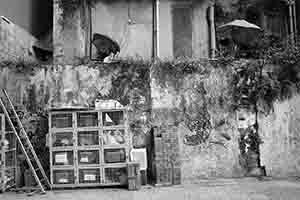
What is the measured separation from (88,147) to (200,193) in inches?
111

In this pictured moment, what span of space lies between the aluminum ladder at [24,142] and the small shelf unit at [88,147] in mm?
253

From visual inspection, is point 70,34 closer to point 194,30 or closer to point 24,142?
point 24,142

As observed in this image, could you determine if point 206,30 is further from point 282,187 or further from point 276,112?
point 282,187

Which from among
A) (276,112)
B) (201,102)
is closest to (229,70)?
(201,102)

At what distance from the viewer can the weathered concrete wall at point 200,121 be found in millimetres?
7680

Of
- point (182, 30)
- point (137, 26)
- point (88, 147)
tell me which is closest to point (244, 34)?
point (182, 30)

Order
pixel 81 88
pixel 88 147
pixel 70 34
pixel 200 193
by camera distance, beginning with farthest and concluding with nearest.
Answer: pixel 70 34 < pixel 81 88 < pixel 88 147 < pixel 200 193

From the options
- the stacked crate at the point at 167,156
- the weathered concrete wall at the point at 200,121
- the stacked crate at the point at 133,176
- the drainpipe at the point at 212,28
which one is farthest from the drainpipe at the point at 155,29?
the stacked crate at the point at 133,176

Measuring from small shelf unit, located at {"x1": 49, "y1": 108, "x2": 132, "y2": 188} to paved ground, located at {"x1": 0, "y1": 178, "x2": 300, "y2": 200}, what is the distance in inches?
12.6

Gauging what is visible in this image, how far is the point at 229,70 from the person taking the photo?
7.95m

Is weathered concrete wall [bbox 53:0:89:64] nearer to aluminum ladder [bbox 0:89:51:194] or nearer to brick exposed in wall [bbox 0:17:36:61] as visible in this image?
brick exposed in wall [bbox 0:17:36:61]

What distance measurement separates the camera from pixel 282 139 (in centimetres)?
780

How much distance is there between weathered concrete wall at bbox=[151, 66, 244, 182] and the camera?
7.68m

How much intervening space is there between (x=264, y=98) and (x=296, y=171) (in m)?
2.08
